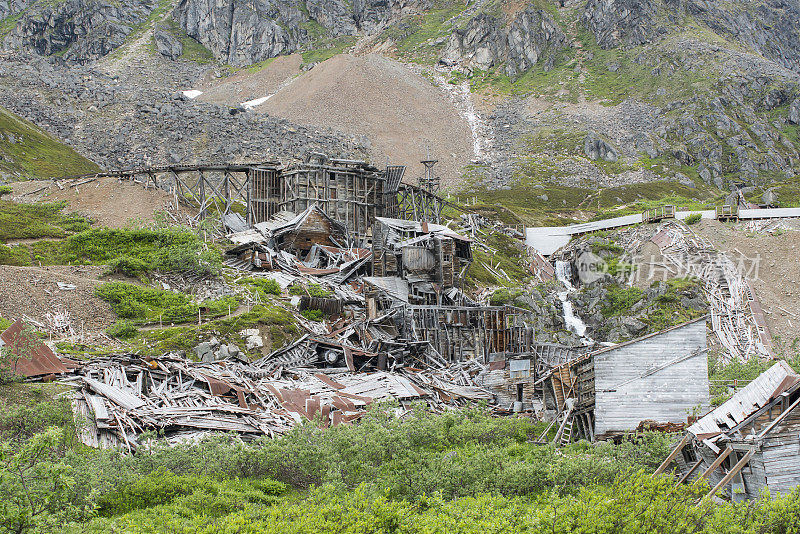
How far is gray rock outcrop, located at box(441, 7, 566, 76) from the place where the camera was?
140 meters

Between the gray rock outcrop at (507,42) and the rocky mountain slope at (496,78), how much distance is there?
284 millimetres

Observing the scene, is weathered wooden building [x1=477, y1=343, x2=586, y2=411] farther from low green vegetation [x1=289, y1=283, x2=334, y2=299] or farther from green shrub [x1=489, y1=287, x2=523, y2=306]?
green shrub [x1=489, y1=287, x2=523, y2=306]

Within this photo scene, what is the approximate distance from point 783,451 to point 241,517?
1053cm

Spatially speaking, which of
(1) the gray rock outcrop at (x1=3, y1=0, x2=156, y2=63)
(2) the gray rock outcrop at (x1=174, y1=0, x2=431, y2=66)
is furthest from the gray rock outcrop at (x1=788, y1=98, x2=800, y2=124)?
(1) the gray rock outcrop at (x1=3, y1=0, x2=156, y2=63)

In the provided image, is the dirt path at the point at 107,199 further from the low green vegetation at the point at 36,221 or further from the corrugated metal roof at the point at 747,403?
the corrugated metal roof at the point at 747,403

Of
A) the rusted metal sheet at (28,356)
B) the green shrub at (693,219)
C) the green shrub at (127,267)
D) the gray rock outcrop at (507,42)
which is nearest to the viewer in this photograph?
the rusted metal sheet at (28,356)

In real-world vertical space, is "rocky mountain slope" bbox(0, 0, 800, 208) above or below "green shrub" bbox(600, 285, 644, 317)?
above

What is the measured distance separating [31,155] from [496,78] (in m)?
86.9

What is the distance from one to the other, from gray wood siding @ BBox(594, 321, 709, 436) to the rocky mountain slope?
67.1m

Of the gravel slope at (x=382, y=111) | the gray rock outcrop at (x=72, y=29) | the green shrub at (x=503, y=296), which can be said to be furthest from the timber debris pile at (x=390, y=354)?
the gray rock outcrop at (x=72, y=29)

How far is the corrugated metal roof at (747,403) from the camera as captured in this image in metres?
15.6

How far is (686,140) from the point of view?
354 ft

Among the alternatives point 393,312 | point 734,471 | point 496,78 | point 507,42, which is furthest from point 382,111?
point 734,471

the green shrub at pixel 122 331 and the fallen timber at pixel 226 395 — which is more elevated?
the green shrub at pixel 122 331
